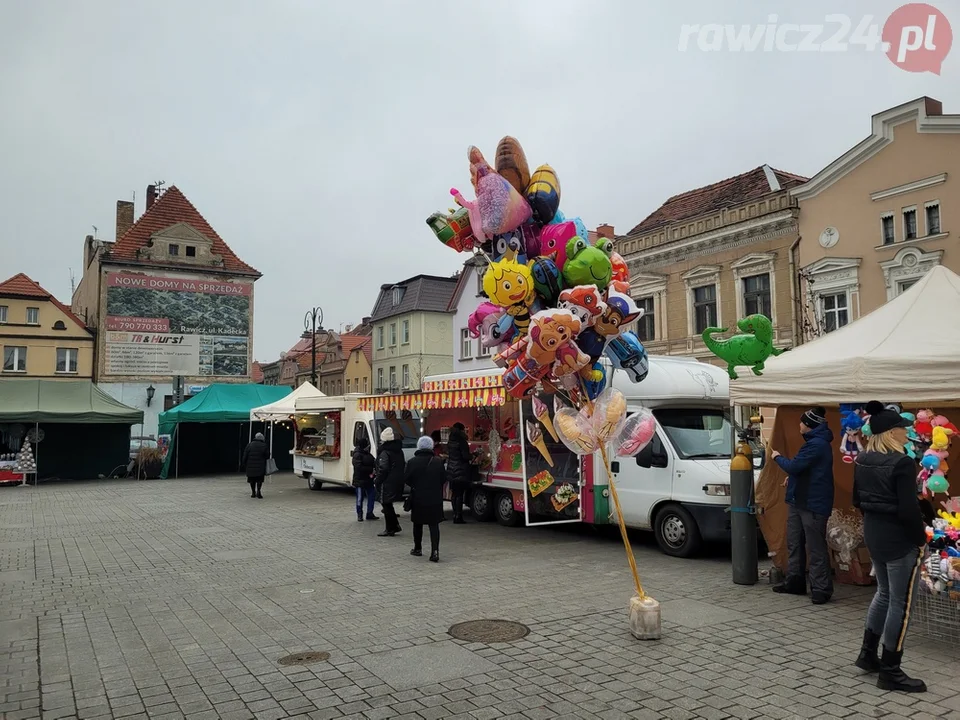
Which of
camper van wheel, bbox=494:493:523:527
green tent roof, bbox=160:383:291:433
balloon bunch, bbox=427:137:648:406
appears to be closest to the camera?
balloon bunch, bbox=427:137:648:406

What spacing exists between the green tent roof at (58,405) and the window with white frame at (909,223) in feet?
88.3

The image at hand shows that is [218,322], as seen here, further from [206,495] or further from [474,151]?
[474,151]

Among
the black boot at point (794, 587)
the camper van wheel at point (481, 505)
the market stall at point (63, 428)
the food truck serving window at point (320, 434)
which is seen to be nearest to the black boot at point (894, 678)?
the black boot at point (794, 587)

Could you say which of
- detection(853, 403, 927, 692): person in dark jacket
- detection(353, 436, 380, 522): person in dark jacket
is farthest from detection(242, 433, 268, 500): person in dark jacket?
detection(853, 403, 927, 692): person in dark jacket

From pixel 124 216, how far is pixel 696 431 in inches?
1620

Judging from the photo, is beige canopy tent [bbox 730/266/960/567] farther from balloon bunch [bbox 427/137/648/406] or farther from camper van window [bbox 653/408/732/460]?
balloon bunch [bbox 427/137/648/406]

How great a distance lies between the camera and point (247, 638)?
20.7ft

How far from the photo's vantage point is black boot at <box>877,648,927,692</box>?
16.1 ft

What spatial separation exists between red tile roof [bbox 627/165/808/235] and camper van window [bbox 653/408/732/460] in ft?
60.0

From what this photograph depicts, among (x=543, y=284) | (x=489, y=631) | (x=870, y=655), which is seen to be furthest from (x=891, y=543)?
(x=543, y=284)

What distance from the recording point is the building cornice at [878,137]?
851 inches

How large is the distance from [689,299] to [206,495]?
19430 millimetres

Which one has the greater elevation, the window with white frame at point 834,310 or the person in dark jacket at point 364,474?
the window with white frame at point 834,310

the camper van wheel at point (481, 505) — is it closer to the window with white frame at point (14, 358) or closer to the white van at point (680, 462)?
the white van at point (680, 462)
